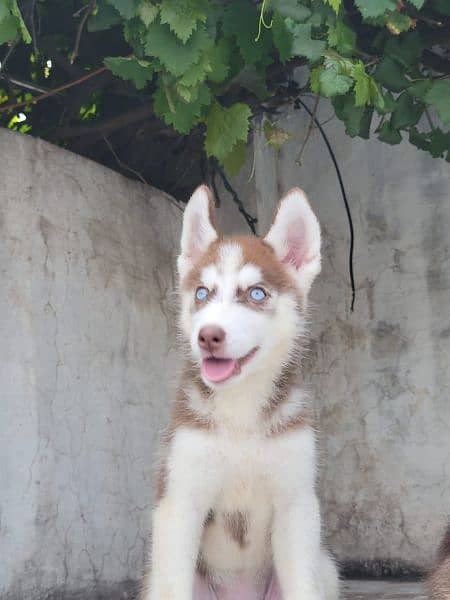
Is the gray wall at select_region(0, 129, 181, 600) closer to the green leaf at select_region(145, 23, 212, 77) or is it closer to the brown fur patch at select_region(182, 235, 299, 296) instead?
the brown fur patch at select_region(182, 235, 299, 296)

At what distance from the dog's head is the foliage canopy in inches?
17.6

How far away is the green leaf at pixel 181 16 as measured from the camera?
4023 millimetres

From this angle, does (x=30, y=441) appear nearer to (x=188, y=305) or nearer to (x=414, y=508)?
(x=188, y=305)

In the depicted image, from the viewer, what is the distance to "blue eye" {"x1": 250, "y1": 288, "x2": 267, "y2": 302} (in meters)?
4.25

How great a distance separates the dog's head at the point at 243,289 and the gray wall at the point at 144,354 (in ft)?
3.11

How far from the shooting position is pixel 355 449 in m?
6.22

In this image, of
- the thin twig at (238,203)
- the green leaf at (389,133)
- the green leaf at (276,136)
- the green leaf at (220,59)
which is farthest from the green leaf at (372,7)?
the thin twig at (238,203)

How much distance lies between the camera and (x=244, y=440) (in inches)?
166

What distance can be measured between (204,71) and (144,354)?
205 cm

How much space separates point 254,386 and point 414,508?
82.4 inches

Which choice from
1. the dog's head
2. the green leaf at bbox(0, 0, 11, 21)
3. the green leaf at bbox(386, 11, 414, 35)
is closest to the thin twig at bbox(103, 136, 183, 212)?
the dog's head

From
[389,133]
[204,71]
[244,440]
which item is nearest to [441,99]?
[389,133]

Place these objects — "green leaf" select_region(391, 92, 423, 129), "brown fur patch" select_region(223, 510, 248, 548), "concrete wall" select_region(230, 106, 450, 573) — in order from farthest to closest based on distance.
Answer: "concrete wall" select_region(230, 106, 450, 573), "green leaf" select_region(391, 92, 423, 129), "brown fur patch" select_region(223, 510, 248, 548)

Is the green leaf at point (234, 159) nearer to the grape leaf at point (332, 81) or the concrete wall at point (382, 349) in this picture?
the grape leaf at point (332, 81)
